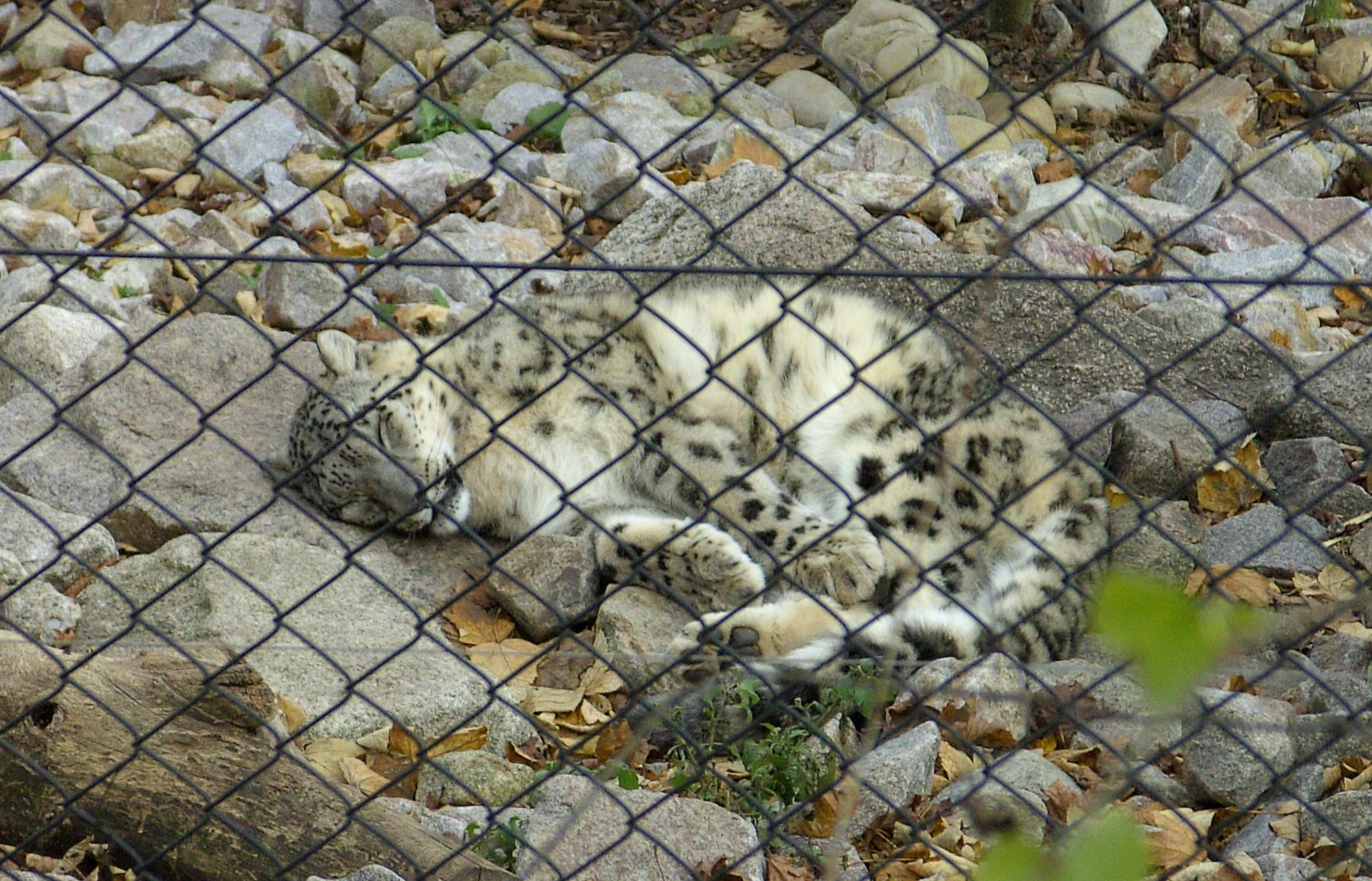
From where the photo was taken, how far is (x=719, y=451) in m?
5.08

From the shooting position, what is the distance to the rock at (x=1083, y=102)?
8.95m

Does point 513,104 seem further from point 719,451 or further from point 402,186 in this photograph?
point 719,451

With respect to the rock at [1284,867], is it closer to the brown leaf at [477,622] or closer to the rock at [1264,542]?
the rock at [1264,542]

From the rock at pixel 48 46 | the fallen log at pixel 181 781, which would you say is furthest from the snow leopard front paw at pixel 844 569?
the rock at pixel 48 46

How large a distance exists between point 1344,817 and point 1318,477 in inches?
73.2

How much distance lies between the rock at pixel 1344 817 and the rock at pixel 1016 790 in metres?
0.51

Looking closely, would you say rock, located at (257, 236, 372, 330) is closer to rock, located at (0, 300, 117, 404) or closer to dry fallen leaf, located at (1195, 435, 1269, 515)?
rock, located at (0, 300, 117, 404)

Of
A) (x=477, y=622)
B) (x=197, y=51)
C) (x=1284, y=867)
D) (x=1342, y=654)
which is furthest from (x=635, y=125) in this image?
(x=1284, y=867)

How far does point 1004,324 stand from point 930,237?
47.7 inches

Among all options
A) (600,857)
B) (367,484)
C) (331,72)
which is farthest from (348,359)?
(331,72)

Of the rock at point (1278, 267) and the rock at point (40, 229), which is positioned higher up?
the rock at point (1278, 267)

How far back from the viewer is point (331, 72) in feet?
28.5

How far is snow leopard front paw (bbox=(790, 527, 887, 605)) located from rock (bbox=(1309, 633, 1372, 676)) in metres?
1.42

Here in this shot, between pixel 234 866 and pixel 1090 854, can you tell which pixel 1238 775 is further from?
pixel 1090 854
